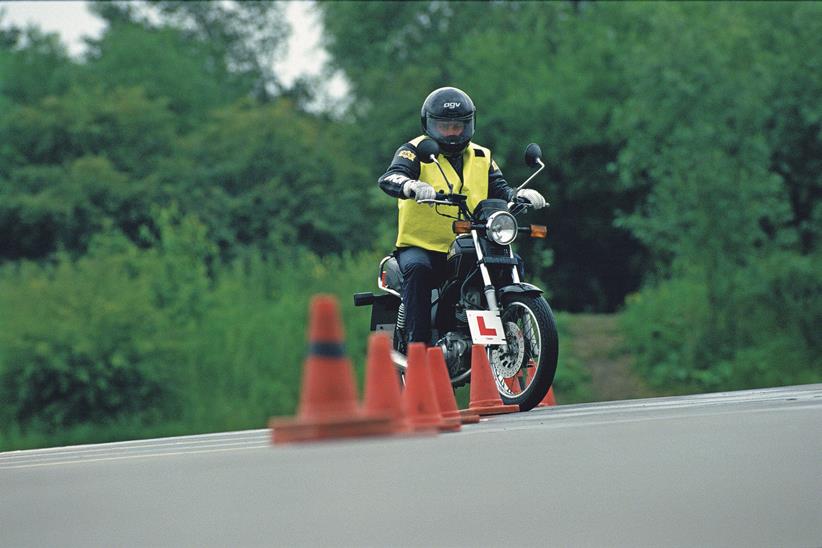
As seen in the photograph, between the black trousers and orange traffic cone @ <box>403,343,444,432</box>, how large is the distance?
2.55 metres

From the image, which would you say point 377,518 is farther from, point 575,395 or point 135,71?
point 135,71

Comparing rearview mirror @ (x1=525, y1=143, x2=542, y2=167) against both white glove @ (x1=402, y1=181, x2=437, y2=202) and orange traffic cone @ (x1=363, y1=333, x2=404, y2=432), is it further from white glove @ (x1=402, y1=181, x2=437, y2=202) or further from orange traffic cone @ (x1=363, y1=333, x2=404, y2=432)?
orange traffic cone @ (x1=363, y1=333, x2=404, y2=432)

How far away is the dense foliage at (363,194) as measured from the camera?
2506cm

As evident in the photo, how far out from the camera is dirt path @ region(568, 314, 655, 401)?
1089 inches

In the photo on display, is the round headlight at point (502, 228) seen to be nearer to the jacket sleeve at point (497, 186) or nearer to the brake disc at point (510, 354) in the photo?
the brake disc at point (510, 354)

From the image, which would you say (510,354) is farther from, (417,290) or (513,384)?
(417,290)

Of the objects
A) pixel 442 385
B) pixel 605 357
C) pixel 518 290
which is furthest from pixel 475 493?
pixel 605 357

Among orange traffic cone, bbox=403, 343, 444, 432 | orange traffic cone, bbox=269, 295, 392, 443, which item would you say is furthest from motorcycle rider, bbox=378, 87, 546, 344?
orange traffic cone, bbox=269, 295, 392, 443

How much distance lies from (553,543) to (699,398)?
284 inches

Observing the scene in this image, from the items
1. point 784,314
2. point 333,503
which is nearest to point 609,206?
point 784,314

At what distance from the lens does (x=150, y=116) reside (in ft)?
138

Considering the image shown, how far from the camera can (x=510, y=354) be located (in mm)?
10492

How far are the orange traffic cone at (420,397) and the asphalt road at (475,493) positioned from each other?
23 cm


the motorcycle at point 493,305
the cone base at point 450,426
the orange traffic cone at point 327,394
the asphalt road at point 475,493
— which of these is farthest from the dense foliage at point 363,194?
the orange traffic cone at point 327,394
